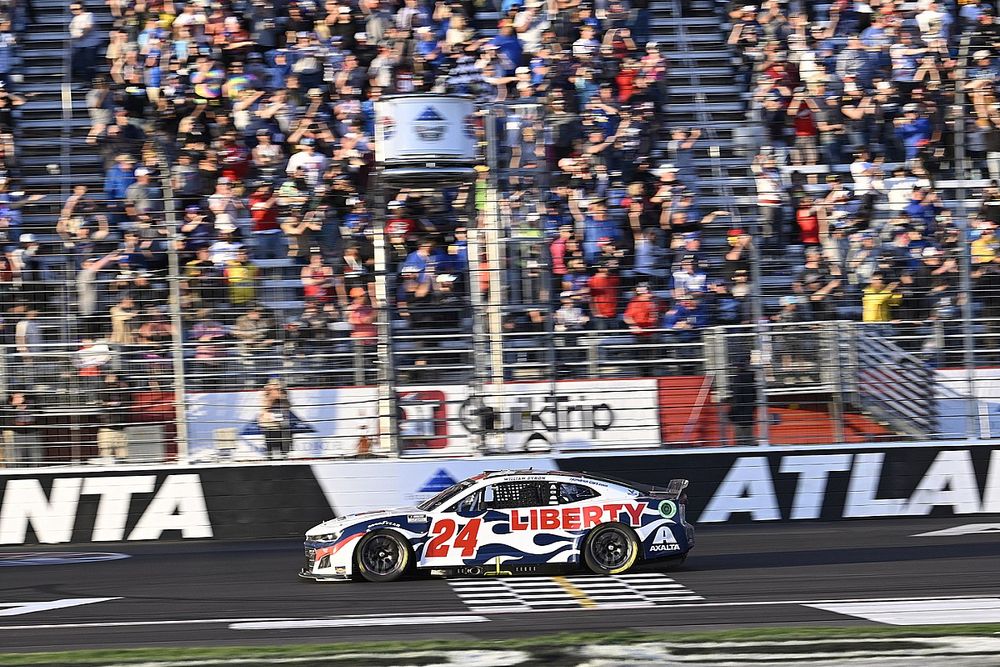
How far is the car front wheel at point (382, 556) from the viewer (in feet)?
38.4

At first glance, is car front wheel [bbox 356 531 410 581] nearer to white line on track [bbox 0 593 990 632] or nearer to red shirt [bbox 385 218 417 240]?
white line on track [bbox 0 593 990 632]

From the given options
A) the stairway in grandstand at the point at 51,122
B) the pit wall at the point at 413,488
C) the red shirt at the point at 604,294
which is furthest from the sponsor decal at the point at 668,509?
the stairway in grandstand at the point at 51,122

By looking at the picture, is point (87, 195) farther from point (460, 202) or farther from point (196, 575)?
point (196, 575)

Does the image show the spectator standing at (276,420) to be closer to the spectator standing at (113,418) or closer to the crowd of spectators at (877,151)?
the spectator standing at (113,418)

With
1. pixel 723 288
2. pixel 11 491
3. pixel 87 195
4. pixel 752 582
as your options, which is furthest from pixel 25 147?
pixel 752 582

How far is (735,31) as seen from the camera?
2020cm

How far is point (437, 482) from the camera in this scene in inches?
598

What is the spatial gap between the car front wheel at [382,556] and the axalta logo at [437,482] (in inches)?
134

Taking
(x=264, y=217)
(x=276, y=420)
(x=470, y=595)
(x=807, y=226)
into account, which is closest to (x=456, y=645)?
(x=470, y=595)

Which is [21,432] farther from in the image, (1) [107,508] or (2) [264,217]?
(2) [264,217]

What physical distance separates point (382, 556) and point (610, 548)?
2.01 m

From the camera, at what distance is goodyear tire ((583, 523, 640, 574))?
38.6 feet

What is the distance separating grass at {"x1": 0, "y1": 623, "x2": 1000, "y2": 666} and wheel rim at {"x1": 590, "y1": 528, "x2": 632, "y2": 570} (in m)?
3.03

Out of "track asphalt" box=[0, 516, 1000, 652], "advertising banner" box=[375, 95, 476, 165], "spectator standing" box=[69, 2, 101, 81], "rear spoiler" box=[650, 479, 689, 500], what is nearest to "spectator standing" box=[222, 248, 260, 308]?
"advertising banner" box=[375, 95, 476, 165]
